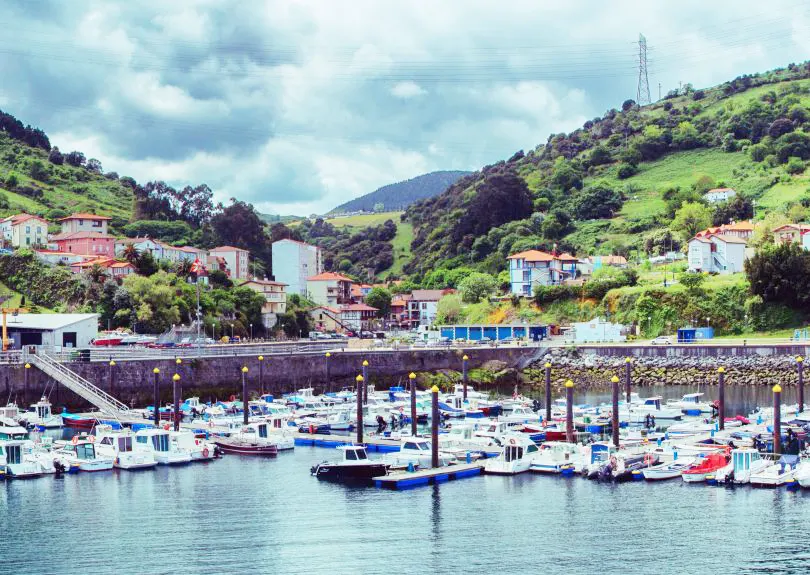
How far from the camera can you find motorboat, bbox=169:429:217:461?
53.4 metres

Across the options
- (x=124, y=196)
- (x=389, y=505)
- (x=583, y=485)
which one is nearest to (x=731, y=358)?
(x=583, y=485)

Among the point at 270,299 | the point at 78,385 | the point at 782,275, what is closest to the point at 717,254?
the point at 782,275

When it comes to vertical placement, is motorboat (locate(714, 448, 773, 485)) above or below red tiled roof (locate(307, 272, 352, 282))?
below

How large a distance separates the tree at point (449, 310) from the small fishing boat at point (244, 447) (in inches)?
2987

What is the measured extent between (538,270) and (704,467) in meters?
81.9

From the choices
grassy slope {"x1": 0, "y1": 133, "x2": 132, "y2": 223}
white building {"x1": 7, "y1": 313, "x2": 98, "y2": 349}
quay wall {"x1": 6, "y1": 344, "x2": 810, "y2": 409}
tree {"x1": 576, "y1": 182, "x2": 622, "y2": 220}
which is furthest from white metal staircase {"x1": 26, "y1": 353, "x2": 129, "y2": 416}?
tree {"x1": 576, "y1": 182, "x2": 622, "y2": 220}

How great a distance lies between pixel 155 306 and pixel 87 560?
7126 cm

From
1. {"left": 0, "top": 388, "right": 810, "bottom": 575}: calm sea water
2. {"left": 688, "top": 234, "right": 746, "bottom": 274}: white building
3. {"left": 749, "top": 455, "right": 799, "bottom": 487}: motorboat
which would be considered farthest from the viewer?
{"left": 688, "top": 234, "right": 746, "bottom": 274}: white building

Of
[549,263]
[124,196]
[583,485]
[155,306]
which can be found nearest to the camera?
[583,485]

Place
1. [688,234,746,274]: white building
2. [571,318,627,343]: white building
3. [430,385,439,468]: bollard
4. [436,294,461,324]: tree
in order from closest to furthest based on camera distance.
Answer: [430,385,439,468]: bollard, [571,318,627,343]: white building, [688,234,746,274]: white building, [436,294,461,324]: tree

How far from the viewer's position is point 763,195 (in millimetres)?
161625

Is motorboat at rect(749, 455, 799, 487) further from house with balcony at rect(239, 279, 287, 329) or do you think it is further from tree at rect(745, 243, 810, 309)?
house with balcony at rect(239, 279, 287, 329)

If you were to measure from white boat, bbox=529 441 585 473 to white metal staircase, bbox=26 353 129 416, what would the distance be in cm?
2786

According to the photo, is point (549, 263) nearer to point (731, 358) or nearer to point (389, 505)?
point (731, 358)
